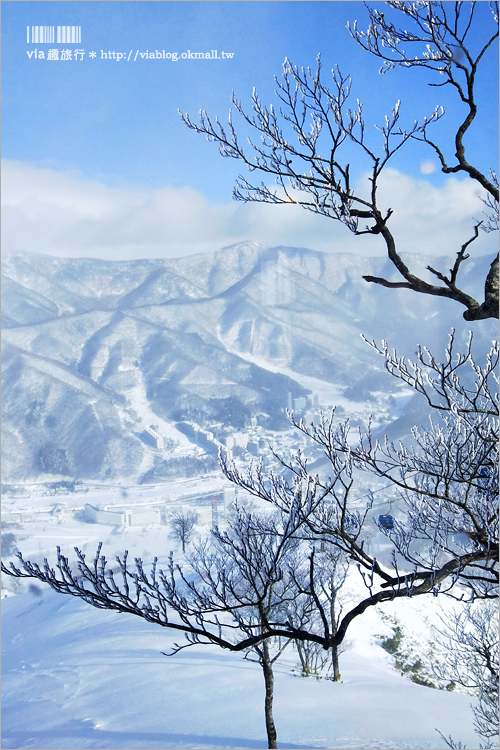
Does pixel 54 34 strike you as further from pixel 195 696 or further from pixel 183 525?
pixel 183 525

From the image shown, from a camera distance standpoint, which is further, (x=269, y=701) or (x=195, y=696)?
(x=195, y=696)

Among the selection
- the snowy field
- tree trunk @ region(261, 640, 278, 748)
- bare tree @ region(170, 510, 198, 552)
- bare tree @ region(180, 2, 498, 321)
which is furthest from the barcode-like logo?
bare tree @ region(170, 510, 198, 552)

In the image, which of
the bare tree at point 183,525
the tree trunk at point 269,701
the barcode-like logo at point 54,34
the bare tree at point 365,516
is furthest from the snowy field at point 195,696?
the barcode-like logo at point 54,34

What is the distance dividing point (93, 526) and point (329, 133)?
1906 cm

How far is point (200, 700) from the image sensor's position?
741 cm

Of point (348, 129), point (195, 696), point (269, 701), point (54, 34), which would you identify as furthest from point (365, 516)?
point (195, 696)

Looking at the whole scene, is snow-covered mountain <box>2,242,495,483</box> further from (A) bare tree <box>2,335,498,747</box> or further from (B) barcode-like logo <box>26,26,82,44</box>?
(A) bare tree <box>2,335,498,747</box>

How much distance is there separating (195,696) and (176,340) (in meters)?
25.2

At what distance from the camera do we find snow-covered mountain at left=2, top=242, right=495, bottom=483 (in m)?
24.2

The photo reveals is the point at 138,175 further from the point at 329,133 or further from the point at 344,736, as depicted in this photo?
the point at 344,736

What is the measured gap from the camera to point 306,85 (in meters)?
2.04

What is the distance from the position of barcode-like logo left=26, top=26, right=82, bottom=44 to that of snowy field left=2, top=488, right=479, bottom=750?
23.0 feet

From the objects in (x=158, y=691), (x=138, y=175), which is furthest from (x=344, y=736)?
(x=138, y=175)

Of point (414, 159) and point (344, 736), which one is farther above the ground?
point (414, 159)
